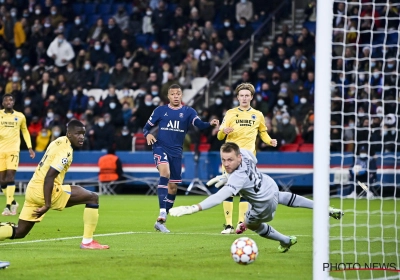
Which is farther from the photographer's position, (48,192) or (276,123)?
(276,123)

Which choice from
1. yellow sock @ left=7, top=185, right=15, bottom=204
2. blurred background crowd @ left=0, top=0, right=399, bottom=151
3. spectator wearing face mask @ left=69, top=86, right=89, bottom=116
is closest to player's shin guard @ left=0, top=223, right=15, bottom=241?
yellow sock @ left=7, top=185, right=15, bottom=204

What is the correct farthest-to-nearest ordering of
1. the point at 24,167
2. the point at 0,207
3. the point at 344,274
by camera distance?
the point at 24,167 < the point at 0,207 < the point at 344,274

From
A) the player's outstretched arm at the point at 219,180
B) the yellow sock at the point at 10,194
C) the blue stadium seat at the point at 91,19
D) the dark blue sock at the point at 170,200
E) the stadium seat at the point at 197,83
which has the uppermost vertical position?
the blue stadium seat at the point at 91,19

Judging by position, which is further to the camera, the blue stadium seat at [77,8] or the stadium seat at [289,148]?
the blue stadium seat at [77,8]

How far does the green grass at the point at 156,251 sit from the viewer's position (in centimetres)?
831

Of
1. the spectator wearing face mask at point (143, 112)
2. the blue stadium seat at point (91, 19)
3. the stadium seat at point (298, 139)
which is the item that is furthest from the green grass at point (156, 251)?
the blue stadium seat at point (91, 19)

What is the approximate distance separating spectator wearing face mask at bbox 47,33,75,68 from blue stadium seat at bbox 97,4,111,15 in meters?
2.82

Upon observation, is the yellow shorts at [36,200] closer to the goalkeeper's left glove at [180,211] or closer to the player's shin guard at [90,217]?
the player's shin guard at [90,217]

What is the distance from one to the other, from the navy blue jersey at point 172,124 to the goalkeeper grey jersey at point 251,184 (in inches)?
192

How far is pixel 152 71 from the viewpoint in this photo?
27.9m

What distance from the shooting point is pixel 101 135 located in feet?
85.6

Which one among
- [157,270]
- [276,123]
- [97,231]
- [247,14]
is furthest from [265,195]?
[247,14]

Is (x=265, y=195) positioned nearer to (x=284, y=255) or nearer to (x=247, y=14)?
(x=284, y=255)

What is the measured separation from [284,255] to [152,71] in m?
18.6
